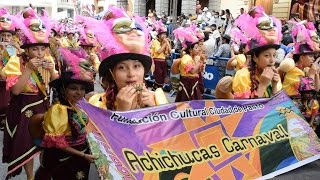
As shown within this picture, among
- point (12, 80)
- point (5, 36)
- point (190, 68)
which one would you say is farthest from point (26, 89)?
point (190, 68)

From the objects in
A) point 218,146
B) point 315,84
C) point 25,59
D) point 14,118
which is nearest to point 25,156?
point 14,118

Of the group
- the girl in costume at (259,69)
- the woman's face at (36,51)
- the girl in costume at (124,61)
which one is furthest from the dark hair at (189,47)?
the girl in costume at (124,61)

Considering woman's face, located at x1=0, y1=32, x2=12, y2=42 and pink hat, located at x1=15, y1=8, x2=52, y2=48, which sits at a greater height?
pink hat, located at x1=15, y1=8, x2=52, y2=48

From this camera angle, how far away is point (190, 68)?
7.20 m

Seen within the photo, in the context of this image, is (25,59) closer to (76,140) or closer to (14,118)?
(14,118)

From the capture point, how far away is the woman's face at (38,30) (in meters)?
4.04

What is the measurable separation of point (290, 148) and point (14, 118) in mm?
2825

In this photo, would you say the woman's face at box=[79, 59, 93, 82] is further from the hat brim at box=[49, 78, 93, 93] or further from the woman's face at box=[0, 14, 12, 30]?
the woman's face at box=[0, 14, 12, 30]

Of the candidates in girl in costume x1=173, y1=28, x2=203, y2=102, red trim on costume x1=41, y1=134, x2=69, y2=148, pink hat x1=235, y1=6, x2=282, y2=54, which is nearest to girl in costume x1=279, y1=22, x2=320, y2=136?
pink hat x1=235, y1=6, x2=282, y2=54

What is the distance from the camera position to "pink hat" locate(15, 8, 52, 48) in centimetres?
402

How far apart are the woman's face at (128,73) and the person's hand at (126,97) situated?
0.37 feet

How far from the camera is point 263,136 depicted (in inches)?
109

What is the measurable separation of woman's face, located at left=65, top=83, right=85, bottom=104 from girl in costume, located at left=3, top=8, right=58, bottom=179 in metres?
0.97

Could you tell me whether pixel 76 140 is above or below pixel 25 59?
below
